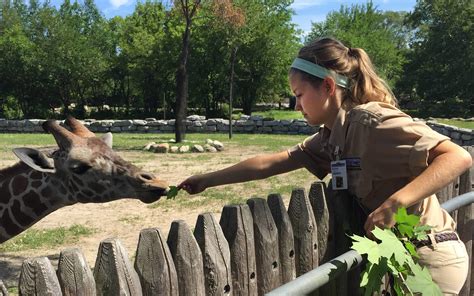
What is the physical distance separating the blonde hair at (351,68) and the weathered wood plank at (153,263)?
0.98m

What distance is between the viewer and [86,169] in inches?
139

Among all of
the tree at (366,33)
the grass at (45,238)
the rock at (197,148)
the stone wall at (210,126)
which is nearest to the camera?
the grass at (45,238)

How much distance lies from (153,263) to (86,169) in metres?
1.96

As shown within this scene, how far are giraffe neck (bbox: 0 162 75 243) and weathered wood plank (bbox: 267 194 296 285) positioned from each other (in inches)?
75.6

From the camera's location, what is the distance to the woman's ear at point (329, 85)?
2.21 meters

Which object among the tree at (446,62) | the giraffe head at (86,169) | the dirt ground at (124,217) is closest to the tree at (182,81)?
the dirt ground at (124,217)

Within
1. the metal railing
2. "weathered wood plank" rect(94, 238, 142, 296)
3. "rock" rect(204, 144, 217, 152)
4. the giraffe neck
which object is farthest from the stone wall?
"weathered wood plank" rect(94, 238, 142, 296)

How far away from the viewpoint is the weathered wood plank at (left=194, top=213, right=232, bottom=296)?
1890 mm

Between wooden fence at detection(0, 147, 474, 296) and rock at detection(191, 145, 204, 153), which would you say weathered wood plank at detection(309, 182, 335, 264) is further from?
rock at detection(191, 145, 204, 153)

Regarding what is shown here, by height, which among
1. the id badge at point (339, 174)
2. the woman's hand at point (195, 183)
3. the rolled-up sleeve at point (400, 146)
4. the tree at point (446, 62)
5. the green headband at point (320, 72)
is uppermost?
the tree at point (446, 62)

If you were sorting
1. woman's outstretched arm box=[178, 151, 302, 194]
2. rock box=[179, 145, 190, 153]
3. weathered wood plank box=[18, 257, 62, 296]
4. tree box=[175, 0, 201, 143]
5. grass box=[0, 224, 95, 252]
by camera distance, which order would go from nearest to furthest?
1. weathered wood plank box=[18, 257, 62, 296]
2. woman's outstretched arm box=[178, 151, 302, 194]
3. grass box=[0, 224, 95, 252]
4. rock box=[179, 145, 190, 153]
5. tree box=[175, 0, 201, 143]

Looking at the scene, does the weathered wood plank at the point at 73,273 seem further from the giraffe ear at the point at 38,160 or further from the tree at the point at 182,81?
the tree at the point at 182,81

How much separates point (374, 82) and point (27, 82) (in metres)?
35.4

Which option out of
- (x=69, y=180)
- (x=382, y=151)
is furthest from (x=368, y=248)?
(x=69, y=180)
